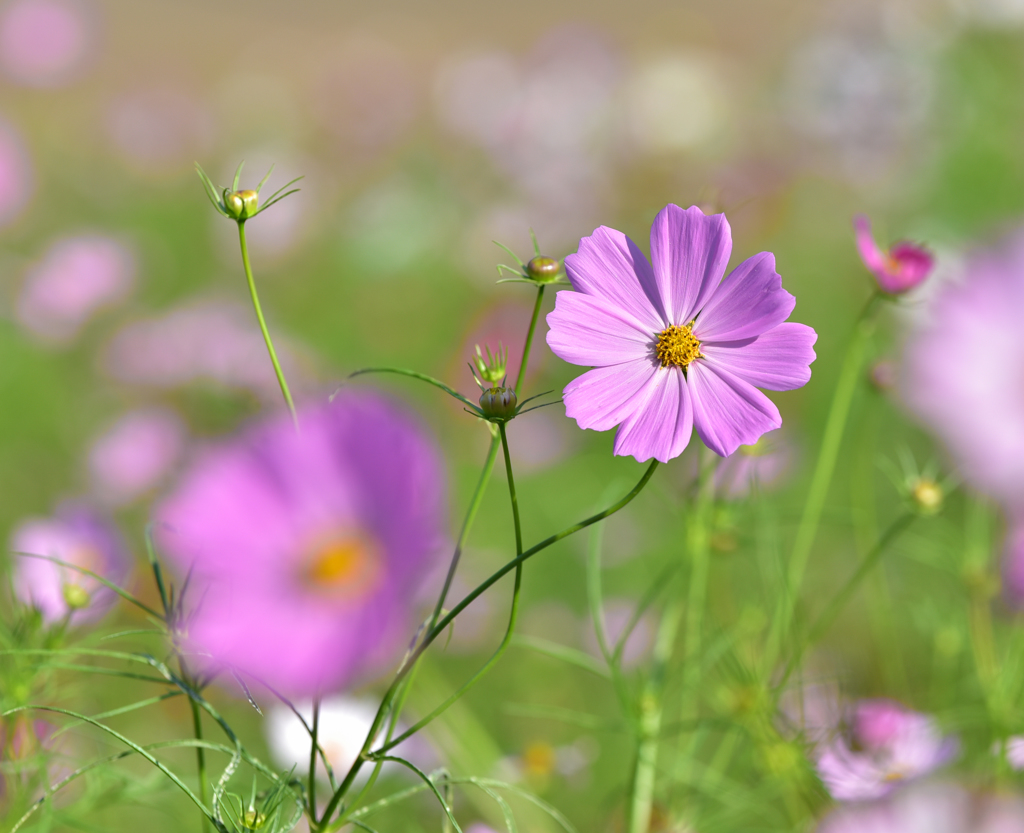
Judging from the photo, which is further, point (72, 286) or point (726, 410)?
point (72, 286)

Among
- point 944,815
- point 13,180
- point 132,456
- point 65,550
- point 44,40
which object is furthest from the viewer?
point 44,40

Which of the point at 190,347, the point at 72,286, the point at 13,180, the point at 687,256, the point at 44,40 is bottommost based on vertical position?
the point at 687,256

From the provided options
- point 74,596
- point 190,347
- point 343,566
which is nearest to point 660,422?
point 343,566

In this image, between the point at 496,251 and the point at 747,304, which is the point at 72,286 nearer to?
the point at 496,251

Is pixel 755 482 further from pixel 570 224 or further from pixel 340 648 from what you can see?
pixel 570 224

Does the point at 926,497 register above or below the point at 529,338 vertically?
above

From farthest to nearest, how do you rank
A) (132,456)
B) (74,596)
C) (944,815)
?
(132,456)
(74,596)
(944,815)
